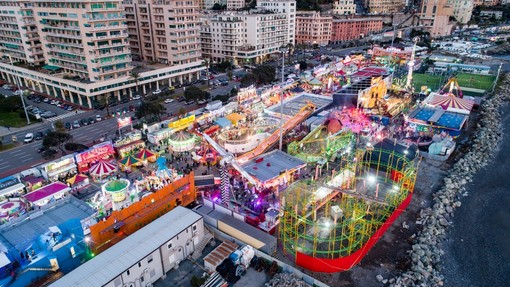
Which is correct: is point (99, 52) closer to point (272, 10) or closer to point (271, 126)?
point (271, 126)

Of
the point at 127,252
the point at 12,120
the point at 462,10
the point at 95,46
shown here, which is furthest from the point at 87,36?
the point at 462,10

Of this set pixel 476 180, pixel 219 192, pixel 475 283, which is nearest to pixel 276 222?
pixel 219 192

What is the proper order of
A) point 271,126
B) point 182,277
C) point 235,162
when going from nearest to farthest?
point 182,277
point 235,162
point 271,126

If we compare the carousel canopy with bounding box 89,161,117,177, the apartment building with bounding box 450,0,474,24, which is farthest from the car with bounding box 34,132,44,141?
the apartment building with bounding box 450,0,474,24

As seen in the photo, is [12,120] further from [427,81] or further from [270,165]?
[427,81]

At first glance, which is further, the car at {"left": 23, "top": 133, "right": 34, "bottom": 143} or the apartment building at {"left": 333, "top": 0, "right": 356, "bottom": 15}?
the apartment building at {"left": 333, "top": 0, "right": 356, "bottom": 15}

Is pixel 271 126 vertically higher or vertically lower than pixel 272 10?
lower

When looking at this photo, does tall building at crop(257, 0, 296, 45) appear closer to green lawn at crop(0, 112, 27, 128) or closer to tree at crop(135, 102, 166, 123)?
tree at crop(135, 102, 166, 123)
